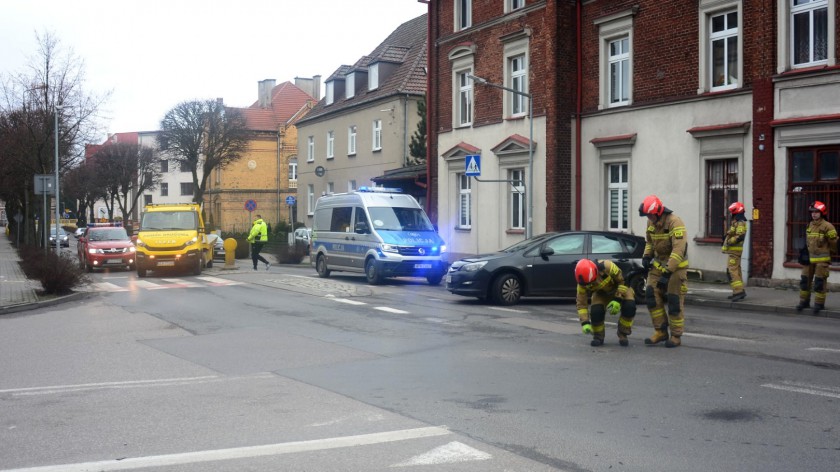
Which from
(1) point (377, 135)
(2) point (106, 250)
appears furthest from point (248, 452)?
(1) point (377, 135)

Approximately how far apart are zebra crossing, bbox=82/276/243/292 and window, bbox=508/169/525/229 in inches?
A: 378

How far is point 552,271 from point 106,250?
1885 cm

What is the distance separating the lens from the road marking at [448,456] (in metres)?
5.62

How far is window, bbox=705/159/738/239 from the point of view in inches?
793

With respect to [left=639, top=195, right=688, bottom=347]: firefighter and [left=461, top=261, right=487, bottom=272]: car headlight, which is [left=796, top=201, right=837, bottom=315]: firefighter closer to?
[left=639, top=195, right=688, bottom=347]: firefighter

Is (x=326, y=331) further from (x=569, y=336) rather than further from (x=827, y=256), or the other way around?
(x=827, y=256)

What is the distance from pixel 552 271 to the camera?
53.5 feet

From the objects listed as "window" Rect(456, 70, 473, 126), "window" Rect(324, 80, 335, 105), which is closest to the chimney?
"window" Rect(324, 80, 335, 105)

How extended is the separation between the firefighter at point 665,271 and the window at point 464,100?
19646 mm

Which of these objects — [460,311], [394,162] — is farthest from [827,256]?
[394,162]

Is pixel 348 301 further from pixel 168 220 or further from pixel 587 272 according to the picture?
pixel 168 220

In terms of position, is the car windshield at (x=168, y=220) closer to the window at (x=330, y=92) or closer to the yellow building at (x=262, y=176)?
the window at (x=330, y=92)

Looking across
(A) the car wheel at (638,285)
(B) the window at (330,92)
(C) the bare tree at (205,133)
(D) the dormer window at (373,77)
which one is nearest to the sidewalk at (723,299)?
(A) the car wheel at (638,285)

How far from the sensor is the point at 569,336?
11.7 m
